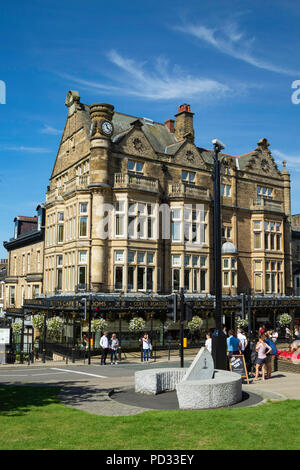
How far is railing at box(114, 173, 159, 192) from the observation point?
34531mm

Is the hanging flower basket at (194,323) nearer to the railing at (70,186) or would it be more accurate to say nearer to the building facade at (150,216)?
the building facade at (150,216)

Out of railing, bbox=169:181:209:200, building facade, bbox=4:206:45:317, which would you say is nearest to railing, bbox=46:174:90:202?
building facade, bbox=4:206:45:317

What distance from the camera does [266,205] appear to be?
44.4 meters

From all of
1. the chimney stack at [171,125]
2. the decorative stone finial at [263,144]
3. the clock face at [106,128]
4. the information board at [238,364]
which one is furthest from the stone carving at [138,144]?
the information board at [238,364]

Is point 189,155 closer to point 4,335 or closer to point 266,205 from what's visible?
point 266,205

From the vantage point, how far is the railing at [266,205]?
1730 inches

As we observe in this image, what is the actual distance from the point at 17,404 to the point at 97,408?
2.04 m

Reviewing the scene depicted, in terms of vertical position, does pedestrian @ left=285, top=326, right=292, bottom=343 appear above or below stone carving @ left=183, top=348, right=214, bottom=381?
below

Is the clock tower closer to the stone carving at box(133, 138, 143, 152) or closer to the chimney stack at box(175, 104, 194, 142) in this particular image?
the stone carving at box(133, 138, 143, 152)

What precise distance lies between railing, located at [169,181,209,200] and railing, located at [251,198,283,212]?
726cm

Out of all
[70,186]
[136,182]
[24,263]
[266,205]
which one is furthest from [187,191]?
[24,263]

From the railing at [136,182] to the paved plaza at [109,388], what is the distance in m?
15.1
